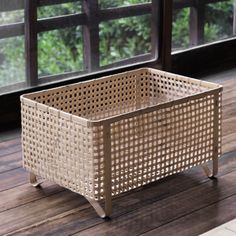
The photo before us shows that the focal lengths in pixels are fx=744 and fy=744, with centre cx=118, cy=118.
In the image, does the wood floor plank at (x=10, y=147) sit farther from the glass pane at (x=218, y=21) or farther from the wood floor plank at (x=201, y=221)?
the glass pane at (x=218, y=21)

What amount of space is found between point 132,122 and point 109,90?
45cm

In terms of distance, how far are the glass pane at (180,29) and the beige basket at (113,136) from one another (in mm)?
1175

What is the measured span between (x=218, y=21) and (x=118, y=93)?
1.55 meters

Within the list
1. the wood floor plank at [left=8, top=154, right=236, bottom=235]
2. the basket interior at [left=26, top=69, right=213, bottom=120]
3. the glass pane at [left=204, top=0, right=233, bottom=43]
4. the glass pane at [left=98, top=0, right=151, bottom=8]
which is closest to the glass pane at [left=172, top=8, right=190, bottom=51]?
the glass pane at [left=204, top=0, right=233, bottom=43]

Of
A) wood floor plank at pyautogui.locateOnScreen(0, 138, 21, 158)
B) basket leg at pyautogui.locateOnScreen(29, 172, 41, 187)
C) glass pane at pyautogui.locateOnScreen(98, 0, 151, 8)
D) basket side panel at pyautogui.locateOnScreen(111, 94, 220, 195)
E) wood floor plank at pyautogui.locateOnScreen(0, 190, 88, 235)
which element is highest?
glass pane at pyautogui.locateOnScreen(98, 0, 151, 8)

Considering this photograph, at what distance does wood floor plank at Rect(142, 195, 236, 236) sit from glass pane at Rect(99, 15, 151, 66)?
1357mm

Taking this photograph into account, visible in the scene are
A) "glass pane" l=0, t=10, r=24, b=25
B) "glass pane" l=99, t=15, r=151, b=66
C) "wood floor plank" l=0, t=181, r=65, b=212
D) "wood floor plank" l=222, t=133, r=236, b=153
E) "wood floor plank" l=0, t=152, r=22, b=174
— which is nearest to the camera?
"wood floor plank" l=0, t=181, r=65, b=212

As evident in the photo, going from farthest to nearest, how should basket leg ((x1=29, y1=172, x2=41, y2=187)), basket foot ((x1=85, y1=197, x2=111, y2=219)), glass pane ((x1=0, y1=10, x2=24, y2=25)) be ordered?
glass pane ((x1=0, y1=10, x2=24, y2=25)), basket leg ((x1=29, y1=172, x2=41, y2=187)), basket foot ((x1=85, y1=197, x2=111, y2=219))

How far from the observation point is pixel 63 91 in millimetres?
2805

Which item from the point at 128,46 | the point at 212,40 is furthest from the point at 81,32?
the point at 212,40

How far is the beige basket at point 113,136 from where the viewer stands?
8.09ft

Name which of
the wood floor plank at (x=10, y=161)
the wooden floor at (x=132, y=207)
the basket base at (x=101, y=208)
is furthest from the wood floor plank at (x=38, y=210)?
the wood floor plank at (x=10, y=161)

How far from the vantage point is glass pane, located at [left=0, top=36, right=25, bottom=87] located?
3.33 metres

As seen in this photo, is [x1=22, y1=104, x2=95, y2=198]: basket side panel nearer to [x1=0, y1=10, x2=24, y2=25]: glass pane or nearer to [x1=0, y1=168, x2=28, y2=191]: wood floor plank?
[x1=0, y1=168, x2=28, y2=191]: wood floor plank
